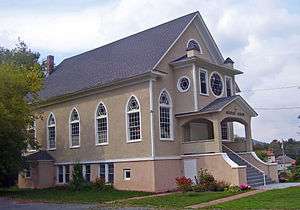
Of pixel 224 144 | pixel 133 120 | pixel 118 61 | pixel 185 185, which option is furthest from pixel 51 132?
pixel 185 185

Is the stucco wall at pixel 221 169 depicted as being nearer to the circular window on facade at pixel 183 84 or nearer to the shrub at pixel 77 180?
the circular window on facade at pixel 183 84

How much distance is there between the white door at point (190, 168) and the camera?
98.4 ft

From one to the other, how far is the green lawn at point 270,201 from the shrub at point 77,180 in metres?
13.7

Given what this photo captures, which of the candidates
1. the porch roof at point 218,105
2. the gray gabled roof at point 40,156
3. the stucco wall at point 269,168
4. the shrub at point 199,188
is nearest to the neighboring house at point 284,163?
the stucco wall at point 269,168

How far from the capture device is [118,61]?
1380 inches

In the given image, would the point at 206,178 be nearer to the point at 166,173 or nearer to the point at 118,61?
the point at 166,173

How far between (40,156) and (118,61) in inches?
391

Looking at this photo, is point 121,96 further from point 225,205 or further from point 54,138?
point 225,205

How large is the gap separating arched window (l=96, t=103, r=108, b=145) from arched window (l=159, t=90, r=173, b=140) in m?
4.47

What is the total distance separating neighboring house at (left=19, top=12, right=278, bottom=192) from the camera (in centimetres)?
2962

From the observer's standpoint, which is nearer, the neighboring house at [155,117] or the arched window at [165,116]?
the neighboring house at [155,117]

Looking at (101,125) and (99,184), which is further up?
(101,125)

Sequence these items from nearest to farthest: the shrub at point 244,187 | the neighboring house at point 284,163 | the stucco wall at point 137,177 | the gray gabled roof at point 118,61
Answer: the shrub at point 244,187 → the stucco wall at point 137,177 → the gray gabled roof at point 118,61 → the neighboring house at point 284,163

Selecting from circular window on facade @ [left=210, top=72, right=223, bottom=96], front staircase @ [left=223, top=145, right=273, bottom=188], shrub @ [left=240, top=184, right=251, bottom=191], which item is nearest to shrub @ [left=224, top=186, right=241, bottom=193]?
shrub @ [left=240, top=184, right=251, bottom=191]
